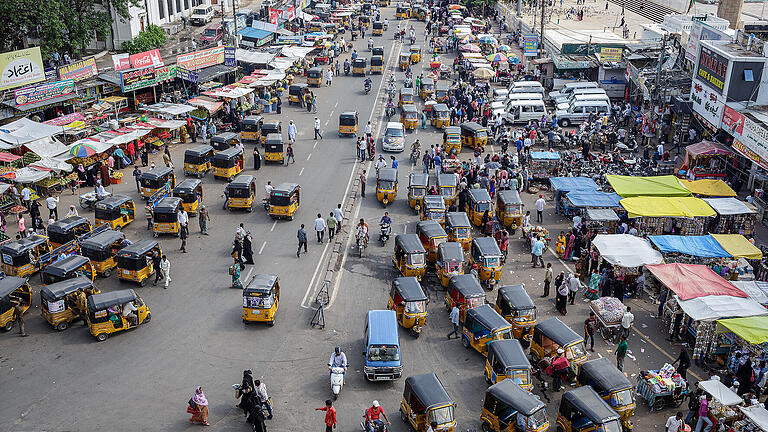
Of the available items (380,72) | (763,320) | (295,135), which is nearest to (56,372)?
(763,320)

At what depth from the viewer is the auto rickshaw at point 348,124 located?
51.4m

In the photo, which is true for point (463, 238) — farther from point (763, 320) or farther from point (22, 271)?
point (22, 271)

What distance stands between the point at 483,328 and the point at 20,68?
118 feet

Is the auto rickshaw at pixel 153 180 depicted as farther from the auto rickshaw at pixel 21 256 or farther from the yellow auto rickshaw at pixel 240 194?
the auto rickshaw at pixel 21 256

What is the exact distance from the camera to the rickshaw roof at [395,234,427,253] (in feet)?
101

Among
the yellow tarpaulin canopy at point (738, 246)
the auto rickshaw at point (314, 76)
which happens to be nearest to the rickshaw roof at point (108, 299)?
the yellow tarpaulin canopy at point (738, 246)

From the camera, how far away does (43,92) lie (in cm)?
4669

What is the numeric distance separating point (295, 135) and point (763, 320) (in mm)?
34237

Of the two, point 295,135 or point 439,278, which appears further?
point 295,135

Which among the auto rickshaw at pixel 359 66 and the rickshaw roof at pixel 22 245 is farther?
the auto rickshaw at pixel 359 66

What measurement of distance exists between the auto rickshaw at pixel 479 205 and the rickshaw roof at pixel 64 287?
59.9 feet

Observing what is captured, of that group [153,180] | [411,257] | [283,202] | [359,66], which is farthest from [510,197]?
[359,66]

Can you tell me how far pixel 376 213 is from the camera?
1518 inches

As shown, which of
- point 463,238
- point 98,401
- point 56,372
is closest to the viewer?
point 98,401
